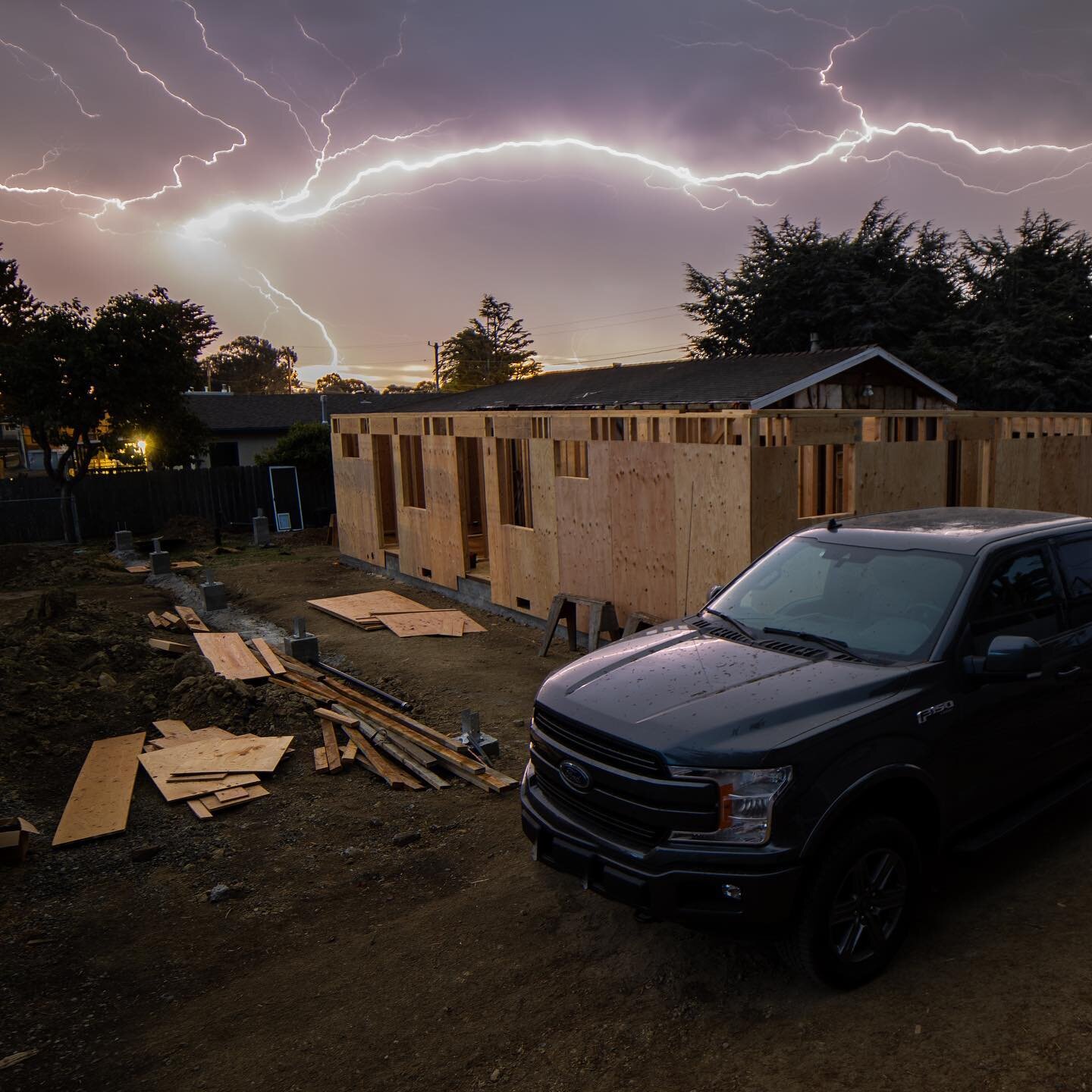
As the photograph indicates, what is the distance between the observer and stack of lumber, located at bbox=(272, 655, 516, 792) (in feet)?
23.8

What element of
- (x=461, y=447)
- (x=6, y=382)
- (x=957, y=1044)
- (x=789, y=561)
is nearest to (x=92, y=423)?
(x=6, y=382)

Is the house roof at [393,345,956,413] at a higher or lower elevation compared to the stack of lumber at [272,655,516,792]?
higher

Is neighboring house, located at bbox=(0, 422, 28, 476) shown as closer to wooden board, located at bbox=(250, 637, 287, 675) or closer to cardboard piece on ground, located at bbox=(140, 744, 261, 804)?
wooden board, located at bbox=(250, 637, 287, 675)

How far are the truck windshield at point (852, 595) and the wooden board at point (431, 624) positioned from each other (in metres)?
8.10

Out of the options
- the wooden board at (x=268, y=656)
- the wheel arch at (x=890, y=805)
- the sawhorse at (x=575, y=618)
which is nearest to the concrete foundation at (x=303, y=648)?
the wooden board at (x=268, y=656)

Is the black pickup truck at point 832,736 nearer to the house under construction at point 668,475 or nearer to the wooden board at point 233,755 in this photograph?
the wooden board at point 233,755

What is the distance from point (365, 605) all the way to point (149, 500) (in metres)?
16.3

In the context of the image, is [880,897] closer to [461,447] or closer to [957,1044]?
[957,1044]

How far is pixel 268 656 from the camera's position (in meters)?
11.4

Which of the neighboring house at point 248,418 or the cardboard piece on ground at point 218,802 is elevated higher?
the neighboring house at point 248,418

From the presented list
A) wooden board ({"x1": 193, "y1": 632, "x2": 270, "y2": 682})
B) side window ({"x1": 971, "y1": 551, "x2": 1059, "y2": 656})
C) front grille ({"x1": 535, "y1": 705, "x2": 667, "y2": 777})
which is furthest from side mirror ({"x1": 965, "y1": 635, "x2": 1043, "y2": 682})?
wooden board ({"x1": 193, "y1": 632, "x2": 270, "y2": 682})

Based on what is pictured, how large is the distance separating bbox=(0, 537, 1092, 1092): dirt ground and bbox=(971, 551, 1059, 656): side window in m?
1.52

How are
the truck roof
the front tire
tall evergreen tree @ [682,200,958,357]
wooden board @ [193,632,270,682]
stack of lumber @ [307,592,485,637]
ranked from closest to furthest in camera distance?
the front tire < the truck roof < wooden board @ [193,632,270,682] < stack of lumber @ [307,592,485,637] < tall evergreen tree @ [682,200,958,357]

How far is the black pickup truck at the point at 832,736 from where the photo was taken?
11.8ft
